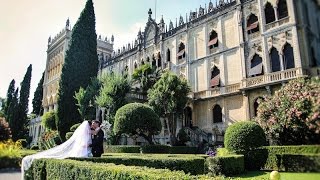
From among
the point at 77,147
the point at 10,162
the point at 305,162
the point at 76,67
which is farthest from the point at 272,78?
the point at 76,67

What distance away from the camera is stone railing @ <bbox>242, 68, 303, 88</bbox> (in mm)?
20431

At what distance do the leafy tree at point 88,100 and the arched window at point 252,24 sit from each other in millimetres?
17750

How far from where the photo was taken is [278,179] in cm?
175

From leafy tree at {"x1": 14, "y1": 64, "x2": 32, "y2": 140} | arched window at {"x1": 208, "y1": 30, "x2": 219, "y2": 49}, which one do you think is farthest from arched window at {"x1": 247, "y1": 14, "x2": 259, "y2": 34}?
leafy tree at {"x1": 14, "y1": 64, "x2": 32, "y2": 140}

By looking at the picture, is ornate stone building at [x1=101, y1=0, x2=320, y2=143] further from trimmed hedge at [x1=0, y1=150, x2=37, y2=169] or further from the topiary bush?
the topiary bush

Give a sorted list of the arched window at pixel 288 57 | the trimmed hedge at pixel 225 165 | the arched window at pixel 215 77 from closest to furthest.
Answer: the trimmed hedge at pixel 225 165
the arched window at pixel 288 57
the arched window at pixel 215 77

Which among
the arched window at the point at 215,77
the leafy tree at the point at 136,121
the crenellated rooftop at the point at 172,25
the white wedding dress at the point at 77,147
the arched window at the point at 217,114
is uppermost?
the crenellated rooftop at the point at 172,25

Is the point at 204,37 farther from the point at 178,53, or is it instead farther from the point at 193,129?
the point at 193,129

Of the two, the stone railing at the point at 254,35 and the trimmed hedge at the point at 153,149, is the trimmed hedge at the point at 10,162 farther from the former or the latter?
the stone railing at the point at 254,35

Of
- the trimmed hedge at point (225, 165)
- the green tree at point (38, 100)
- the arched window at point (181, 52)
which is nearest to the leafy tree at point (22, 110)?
the green tree at point (38, 100)

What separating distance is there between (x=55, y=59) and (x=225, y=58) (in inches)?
1532

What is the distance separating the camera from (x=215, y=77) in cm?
2891

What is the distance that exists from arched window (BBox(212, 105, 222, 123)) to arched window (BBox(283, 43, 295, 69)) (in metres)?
7.96

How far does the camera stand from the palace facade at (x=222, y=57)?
23.2 m
